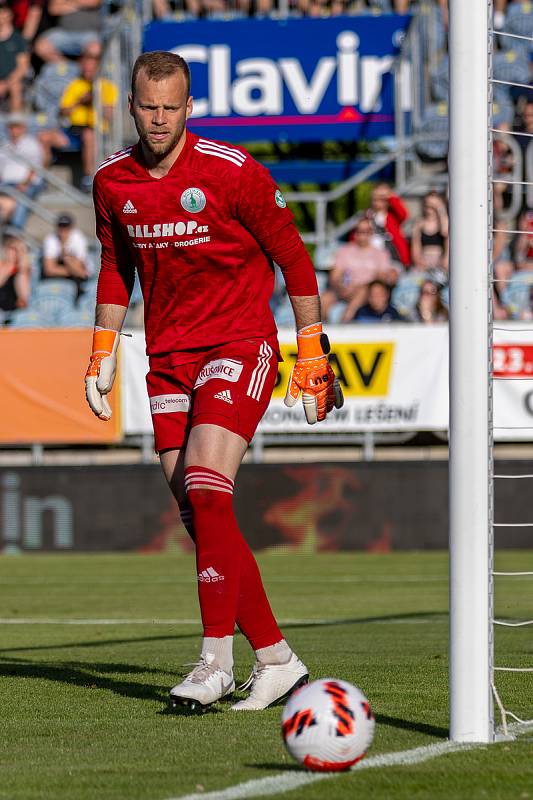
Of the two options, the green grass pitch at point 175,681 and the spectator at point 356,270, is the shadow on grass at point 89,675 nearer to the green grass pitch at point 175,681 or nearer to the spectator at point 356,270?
the green grass pitch at point 175,681

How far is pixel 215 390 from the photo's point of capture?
224 inches

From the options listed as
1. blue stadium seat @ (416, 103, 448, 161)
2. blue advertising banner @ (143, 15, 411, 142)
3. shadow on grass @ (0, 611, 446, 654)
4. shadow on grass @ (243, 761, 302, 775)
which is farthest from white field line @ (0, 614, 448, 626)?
blue advertising banner @ (143, 15, 411, 142)

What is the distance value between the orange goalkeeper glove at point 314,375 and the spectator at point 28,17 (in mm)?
18872

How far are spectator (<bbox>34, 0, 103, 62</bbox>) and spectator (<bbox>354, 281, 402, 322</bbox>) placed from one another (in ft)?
25.4

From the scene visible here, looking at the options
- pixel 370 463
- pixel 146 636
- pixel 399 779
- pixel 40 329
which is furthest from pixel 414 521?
pixel 399 779

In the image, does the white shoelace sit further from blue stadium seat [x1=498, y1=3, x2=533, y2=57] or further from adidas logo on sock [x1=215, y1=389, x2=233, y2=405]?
blue stadium seat [x1=498, y1=3, x2=533, y2=57]

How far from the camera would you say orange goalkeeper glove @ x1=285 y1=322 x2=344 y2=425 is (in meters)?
5.80

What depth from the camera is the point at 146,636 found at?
9297 millimetres

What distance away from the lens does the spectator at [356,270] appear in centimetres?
1820

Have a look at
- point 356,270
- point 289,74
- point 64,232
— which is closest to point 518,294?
point 356,270

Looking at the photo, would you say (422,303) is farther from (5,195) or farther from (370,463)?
(5,195)

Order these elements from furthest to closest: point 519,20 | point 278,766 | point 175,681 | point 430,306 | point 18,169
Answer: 1. point 18,169
2. point 519,20
3. point 430,306
4. point 175,681
5. point 278,766

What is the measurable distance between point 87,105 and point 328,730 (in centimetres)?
1872

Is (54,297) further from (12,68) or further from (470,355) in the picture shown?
(470,355)
